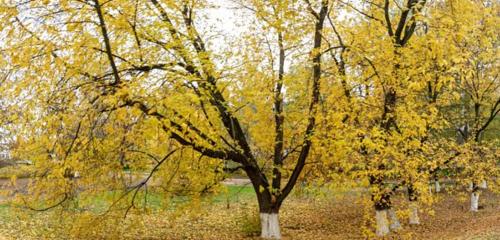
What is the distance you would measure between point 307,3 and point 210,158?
4562mm

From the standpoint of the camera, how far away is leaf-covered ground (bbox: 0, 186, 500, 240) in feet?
42.2

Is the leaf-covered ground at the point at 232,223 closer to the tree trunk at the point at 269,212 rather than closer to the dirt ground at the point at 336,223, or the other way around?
the dirt ground at the point at 336,223

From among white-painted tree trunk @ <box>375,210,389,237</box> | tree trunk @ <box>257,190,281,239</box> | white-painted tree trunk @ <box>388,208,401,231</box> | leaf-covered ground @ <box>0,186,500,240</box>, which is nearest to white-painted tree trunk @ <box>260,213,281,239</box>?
tree trunk @ <box>257,190,281,239</box>


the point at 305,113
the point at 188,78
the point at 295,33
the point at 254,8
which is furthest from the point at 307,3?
the point at 188,78

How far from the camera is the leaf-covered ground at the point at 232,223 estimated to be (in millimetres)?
12852

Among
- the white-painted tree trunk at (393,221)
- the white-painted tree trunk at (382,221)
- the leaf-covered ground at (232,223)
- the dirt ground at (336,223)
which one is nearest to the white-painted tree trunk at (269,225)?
the leaf-covered ground at (232,223)

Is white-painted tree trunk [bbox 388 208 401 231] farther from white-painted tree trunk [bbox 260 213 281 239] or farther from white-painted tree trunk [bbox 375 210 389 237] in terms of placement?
white-painted tree trunk [bbox 260 213 281 239]

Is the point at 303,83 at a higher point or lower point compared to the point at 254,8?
lower

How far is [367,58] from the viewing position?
1187 cm

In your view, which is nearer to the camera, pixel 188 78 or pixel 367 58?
pixel 188 78

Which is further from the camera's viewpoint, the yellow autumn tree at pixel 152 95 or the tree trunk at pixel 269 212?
the tree trunk at pixel 269 212

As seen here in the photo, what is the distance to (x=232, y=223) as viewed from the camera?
18812 millimetres

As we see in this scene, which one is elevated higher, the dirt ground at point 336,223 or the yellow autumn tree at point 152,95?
the yellow autumn tree at point 152,95

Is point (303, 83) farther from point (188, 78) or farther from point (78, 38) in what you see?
point (78, 38)
